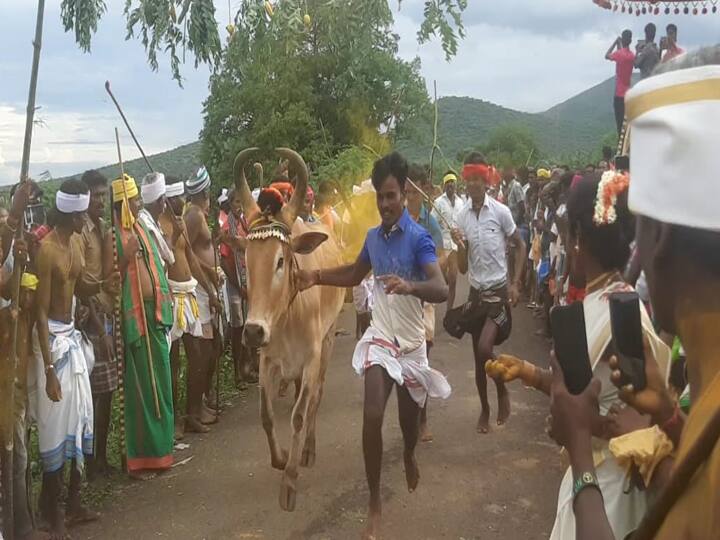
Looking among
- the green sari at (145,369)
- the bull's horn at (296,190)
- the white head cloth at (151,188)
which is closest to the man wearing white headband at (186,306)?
the white head cloth at (151,188)

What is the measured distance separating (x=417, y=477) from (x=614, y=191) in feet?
10.7

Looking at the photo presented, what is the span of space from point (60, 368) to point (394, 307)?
2284 mm

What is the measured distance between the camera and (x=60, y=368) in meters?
4.97

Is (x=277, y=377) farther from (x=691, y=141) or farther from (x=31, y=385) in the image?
(x=691, y=141)

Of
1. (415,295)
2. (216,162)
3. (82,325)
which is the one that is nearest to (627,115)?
(415,295)

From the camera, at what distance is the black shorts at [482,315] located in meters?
6.76

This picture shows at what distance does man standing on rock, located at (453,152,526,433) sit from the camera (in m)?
6.73

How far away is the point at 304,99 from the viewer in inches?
738

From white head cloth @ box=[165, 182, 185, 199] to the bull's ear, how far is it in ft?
8.08

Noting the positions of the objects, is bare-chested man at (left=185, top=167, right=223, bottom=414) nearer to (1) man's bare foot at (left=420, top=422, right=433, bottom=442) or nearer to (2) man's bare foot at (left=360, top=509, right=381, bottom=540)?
(1) man's bare foot at (left=420, top=422, right=433, bottom=442)

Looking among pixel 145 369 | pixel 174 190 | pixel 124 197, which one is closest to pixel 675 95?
pixel 124 197

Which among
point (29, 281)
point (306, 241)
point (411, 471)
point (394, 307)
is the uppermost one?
point (306, 241)

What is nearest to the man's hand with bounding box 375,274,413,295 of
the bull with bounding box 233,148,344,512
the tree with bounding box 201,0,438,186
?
the bull with bounding box 233,148,344,512

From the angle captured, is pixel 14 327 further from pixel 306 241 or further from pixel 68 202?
pixel 306 241
